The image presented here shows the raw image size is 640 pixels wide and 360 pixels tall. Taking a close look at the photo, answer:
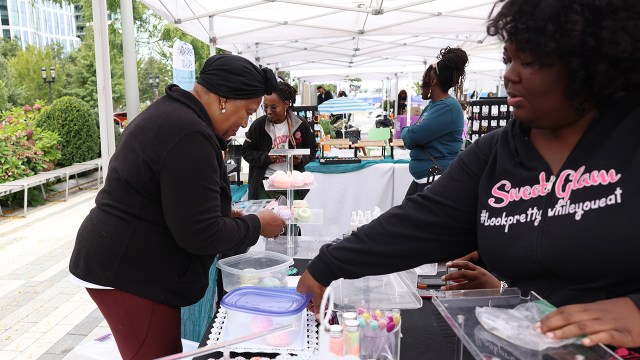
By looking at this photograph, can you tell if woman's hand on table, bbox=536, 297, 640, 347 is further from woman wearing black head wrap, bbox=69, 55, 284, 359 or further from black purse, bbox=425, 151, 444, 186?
black purse, bbox=425, 151, 444, 186

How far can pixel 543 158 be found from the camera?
3.38ft

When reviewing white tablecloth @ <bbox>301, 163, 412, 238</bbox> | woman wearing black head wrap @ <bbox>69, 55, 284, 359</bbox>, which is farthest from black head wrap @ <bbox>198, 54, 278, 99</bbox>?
white tablecloth @ <bbox>301, 163, 412, 238</bbox>

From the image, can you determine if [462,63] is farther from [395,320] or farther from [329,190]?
[395,320]

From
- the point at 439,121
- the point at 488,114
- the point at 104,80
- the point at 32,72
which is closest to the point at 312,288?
the point at 439,121

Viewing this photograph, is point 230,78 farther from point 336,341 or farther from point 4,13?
point 4,13

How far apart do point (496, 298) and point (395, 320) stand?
14.2 inches

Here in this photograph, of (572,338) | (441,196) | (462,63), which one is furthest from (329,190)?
(572,338)

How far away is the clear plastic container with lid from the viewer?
1.36 meters

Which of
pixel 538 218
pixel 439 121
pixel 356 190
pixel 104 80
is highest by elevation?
pixel 104 80

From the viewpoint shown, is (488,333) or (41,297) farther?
(41,297)

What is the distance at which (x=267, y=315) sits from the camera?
1.36 m

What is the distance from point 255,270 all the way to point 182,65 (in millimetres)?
2903

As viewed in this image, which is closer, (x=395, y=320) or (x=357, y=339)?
(x=357, y=339)

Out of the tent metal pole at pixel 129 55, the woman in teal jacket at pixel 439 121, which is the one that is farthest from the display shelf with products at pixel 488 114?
the tent metal pole at pixel 129 55
